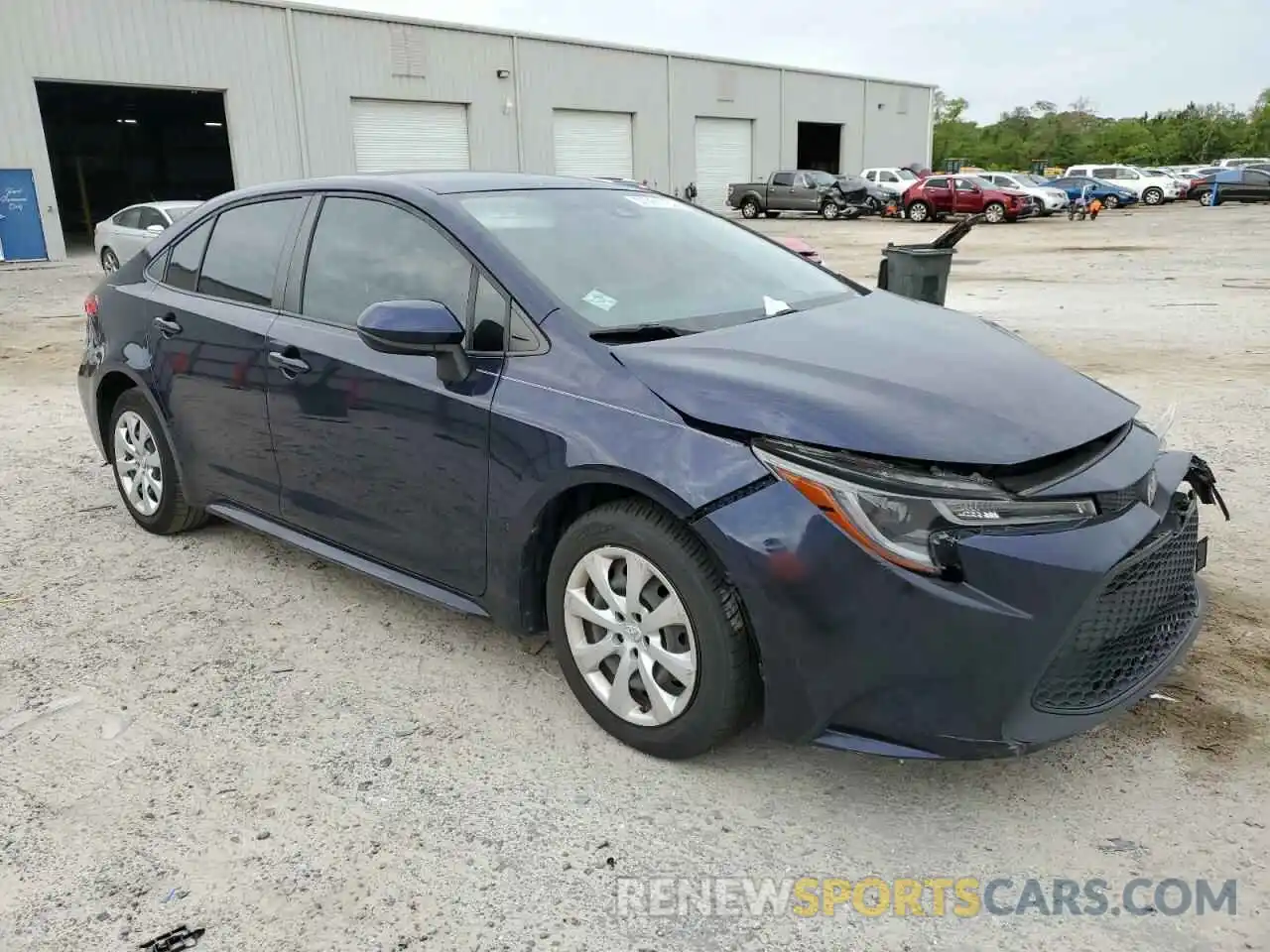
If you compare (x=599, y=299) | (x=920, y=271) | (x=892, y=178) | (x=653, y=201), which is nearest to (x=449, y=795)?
(x=599, y=299)

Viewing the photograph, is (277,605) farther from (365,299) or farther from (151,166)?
(151,166)

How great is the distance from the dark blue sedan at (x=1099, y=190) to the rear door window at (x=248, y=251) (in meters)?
40.4

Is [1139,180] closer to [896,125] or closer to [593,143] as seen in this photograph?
[896,125]

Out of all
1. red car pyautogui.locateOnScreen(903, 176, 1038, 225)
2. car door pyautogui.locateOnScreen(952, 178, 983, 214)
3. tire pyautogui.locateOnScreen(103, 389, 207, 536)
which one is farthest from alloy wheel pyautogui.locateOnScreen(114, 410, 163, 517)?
car door pyautogui.locateOnScreen(952, 178, 983, 214)

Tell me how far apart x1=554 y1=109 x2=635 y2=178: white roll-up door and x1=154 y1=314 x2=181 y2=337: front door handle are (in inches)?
1208

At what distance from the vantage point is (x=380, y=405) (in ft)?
11.2

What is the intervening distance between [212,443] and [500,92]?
102 feet

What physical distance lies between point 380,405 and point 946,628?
6.48 ft

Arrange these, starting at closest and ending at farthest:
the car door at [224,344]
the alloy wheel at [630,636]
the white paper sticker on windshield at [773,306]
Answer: the alloy wheel at [630,636]
the white paper sticker on windshield at [773,306]
the car door at [224,344]

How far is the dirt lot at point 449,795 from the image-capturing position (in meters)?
2.36

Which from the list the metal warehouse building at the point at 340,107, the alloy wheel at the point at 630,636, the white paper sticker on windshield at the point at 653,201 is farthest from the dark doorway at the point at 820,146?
the alloy wheel at the point at 630,636

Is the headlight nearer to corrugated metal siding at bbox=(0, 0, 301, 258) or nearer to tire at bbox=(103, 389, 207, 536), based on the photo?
tire at bbox=(103, 389, 207, 536)

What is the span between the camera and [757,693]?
2.75 metres

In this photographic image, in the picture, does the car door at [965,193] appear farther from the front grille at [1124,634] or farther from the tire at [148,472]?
the front grille at [1124,634]
